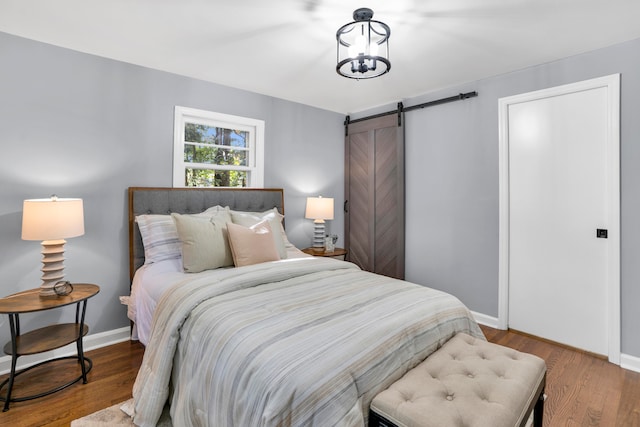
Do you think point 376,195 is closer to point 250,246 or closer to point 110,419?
point 250,246

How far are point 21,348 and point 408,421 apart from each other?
2.34m

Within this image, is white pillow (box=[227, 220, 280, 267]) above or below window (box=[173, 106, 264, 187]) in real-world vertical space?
below

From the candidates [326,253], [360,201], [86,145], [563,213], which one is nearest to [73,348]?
[86,145]

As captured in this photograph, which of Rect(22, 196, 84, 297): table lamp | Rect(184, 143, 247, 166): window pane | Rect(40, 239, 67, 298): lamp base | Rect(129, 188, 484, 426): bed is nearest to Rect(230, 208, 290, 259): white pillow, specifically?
Rect(129, 188, 484, 426): bed

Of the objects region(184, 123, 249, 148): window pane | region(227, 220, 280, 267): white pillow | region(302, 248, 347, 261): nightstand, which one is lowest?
region(302, 248, 347, 261): nightstand

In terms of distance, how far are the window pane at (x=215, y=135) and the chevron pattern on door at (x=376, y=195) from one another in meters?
1.55

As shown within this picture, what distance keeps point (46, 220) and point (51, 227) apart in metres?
0.05

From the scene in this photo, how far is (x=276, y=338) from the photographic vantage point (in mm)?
1307

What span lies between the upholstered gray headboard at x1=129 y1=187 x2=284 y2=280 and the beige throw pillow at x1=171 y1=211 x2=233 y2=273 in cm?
50

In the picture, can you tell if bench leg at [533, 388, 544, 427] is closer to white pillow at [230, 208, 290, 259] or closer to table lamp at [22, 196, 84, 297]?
white pillow at [230, 208, 290, 259]

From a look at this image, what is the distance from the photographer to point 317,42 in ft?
7.68

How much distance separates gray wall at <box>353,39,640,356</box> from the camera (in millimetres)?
2346

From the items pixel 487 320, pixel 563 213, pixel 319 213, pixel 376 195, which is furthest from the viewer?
pixel 376 195

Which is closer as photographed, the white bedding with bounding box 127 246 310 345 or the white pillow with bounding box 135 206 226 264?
the white bedding with bounding box 127 246 310 345
